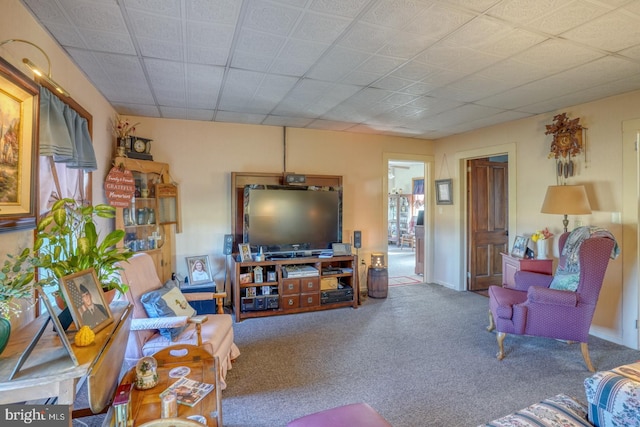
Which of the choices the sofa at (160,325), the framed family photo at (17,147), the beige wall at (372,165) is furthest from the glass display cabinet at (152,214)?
the framed family photo at (17,147)

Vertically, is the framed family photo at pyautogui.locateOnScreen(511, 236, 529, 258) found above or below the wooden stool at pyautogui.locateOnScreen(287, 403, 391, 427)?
above

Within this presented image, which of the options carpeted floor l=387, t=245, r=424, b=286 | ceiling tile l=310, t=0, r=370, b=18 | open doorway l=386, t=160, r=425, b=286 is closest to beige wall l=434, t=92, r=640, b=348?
carpeted floor l=387, t=245, r=424, b=286

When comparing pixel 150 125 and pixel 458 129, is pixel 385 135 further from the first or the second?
pixel 150 125

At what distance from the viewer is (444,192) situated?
5.37m

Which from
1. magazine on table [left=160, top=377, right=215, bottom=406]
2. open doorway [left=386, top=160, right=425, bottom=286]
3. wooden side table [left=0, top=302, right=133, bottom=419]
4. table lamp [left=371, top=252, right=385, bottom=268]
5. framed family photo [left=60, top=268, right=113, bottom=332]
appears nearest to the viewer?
wooden side table [left=0, top=302, right=133, bottom=419]

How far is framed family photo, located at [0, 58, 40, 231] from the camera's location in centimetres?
147

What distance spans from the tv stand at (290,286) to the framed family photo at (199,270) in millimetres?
328

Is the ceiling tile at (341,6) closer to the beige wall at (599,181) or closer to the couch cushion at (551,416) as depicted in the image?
the couch cushion at (551,416)

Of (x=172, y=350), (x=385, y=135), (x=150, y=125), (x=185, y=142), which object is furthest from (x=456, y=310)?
(x=150, y=125)

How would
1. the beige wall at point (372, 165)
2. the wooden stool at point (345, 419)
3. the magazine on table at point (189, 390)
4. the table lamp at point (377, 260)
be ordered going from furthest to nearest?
the table lamp at point (377, 260), the beige wall at point (372, 165), the magazine on table at point (189, 390), the wooden stool at point (345, 419)

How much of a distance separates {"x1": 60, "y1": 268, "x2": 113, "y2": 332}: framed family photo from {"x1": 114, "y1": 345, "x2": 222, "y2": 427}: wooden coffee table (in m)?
0.39

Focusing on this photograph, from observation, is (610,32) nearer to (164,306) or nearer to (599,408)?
(599,408)

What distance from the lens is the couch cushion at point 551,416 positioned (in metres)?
1.35

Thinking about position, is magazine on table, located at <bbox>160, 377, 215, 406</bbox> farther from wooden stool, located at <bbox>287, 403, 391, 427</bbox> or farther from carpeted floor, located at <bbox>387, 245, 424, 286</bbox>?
carpeted floor, located at <bbox>387, 245, 424, 286</bbox>
